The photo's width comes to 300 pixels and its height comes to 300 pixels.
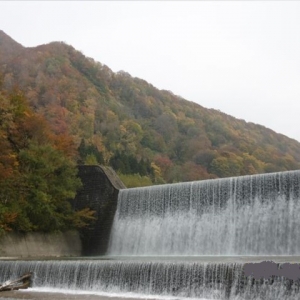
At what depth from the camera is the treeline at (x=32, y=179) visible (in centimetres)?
2316

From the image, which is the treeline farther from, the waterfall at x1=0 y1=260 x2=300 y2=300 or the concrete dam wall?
the waterfall at x1=0 y1=260 x2=300 y2=300

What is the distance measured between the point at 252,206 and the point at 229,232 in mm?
1396

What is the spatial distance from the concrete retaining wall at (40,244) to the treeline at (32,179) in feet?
1.24

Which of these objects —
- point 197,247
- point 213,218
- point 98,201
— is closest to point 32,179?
point 98,201

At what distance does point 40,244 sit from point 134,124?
3625cm

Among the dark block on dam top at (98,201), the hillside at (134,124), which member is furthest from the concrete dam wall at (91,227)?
the hillside at (134,124)

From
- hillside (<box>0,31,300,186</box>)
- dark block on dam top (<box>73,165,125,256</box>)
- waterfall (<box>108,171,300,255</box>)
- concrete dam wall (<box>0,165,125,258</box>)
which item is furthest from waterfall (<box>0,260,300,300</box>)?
hillside (<box>0,31,300,186</box>)

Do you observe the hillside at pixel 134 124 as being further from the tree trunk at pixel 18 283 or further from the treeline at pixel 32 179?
the tree trunk at pixel 18 283

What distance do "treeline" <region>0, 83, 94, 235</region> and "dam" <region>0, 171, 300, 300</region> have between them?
2.53 meters

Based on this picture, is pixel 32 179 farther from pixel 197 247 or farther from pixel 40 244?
pixel 197 247

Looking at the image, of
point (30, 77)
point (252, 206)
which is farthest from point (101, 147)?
point (252, 206)

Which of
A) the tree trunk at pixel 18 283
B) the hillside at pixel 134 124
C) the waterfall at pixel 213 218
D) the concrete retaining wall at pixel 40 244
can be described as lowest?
the tree trunk at pixel 18 283

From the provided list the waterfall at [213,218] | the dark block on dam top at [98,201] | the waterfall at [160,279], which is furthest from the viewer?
the dark block on dam top at [98,201]

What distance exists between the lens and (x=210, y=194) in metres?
22.6
